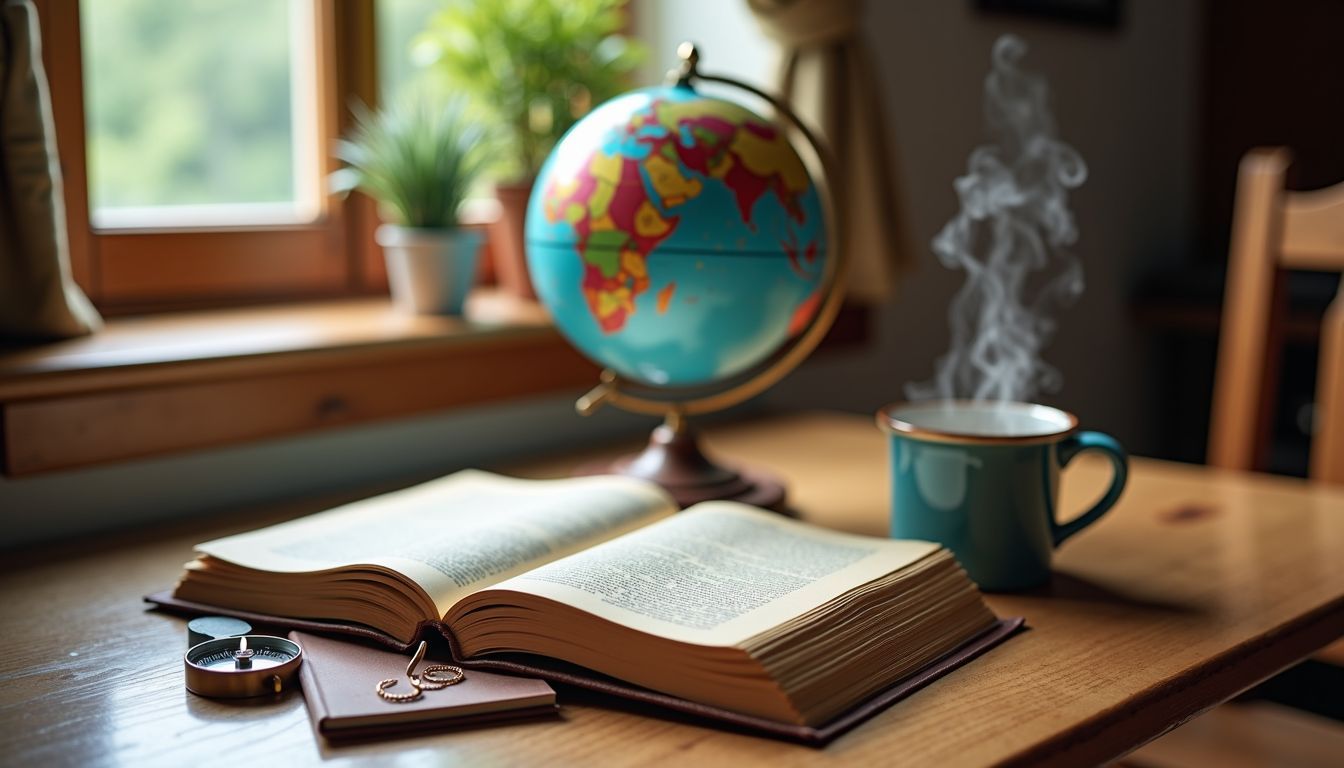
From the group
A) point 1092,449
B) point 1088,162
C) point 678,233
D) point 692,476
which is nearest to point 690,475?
point 692,476

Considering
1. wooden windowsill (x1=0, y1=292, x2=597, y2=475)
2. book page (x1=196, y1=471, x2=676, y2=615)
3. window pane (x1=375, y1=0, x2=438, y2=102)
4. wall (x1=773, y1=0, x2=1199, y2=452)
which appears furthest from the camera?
wall (x1=773, y1=0, x2=1199, y2=452)

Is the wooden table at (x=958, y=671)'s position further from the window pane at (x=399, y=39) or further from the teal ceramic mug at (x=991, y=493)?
the window pane at (x=399, y=39)

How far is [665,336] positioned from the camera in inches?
40.6

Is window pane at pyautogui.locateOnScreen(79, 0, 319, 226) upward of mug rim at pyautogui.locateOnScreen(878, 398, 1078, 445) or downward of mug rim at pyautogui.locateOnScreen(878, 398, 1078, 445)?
upward

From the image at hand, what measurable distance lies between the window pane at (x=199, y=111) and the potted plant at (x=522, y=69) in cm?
18

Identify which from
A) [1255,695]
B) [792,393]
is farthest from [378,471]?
[1255,695]

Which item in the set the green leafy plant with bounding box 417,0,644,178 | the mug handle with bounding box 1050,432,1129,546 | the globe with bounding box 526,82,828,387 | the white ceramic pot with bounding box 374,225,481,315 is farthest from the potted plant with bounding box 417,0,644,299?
the mug handle with bounding box 1050,432,1129,546

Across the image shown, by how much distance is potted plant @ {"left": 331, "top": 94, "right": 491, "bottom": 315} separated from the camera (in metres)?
1.39

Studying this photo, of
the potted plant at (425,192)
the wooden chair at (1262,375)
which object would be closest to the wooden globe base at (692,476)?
the potted plant at (425,192)

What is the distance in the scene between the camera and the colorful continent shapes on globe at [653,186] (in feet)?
3.27

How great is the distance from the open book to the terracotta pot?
23.2 inches

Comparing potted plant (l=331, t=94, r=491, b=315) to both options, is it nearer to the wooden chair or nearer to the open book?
the open book

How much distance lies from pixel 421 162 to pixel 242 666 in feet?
2.48

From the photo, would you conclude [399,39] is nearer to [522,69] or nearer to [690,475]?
[522,69]
